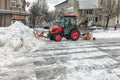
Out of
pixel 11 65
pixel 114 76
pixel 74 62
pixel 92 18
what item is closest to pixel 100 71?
pixel 114 76

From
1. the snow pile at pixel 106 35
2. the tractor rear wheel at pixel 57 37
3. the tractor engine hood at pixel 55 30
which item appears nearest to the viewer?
the tractor rear wheel at pixel 57 37

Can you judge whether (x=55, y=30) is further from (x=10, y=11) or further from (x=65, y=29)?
(x=10, y=11)

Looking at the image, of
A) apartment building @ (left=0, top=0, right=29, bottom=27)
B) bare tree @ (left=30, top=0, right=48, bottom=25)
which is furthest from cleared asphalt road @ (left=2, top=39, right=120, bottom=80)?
bare tree @ (left=30, top=0, right=48, bottom=25)

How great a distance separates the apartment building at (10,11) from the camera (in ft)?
128

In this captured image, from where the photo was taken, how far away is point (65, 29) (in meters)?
25.6

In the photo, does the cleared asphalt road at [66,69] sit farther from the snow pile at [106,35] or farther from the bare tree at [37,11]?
the bare tree at [37,11]

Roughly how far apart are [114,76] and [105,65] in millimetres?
2206

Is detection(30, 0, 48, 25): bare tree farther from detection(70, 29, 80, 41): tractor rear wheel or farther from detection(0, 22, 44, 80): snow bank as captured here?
detection(0, 22, 44, 80): snow bank

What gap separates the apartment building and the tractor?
15.5 m

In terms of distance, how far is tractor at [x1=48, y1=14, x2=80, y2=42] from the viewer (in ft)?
81.7

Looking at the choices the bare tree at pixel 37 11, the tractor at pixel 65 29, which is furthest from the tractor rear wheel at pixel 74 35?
the bare tree at pixel 37 11

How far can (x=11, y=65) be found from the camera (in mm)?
11680

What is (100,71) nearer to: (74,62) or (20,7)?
(74,62)

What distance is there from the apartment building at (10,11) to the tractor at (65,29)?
15461mm
